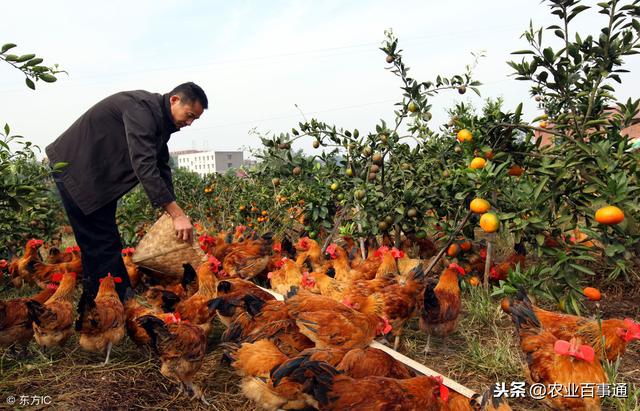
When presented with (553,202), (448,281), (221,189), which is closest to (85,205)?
(448,281)

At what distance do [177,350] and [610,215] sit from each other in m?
3.10

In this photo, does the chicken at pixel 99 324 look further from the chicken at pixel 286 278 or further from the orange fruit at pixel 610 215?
the orange fruit at pixel 610 215

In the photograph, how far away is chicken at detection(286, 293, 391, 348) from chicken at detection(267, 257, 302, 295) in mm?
1094

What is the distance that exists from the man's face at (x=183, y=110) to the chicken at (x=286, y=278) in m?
1.92

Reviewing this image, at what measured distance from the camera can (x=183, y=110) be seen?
3436 mm

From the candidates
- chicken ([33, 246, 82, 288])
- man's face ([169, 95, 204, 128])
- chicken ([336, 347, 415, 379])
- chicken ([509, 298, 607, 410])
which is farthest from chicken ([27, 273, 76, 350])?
chicken ([509, 298, 607, 410])

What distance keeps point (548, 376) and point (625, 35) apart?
2.75 m

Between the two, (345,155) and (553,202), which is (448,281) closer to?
(553,202)

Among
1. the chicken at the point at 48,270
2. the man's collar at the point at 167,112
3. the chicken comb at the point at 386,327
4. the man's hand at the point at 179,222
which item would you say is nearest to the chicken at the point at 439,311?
the chicken comb at the point at 386,327

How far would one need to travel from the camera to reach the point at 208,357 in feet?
10.9

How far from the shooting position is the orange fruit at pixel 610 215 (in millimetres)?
2414

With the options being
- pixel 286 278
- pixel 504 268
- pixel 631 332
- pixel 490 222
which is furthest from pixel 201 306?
pixel 504 268

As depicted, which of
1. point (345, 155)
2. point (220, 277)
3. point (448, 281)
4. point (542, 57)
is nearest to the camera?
point (542, 57)

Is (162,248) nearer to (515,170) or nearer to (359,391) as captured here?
(359,391)
